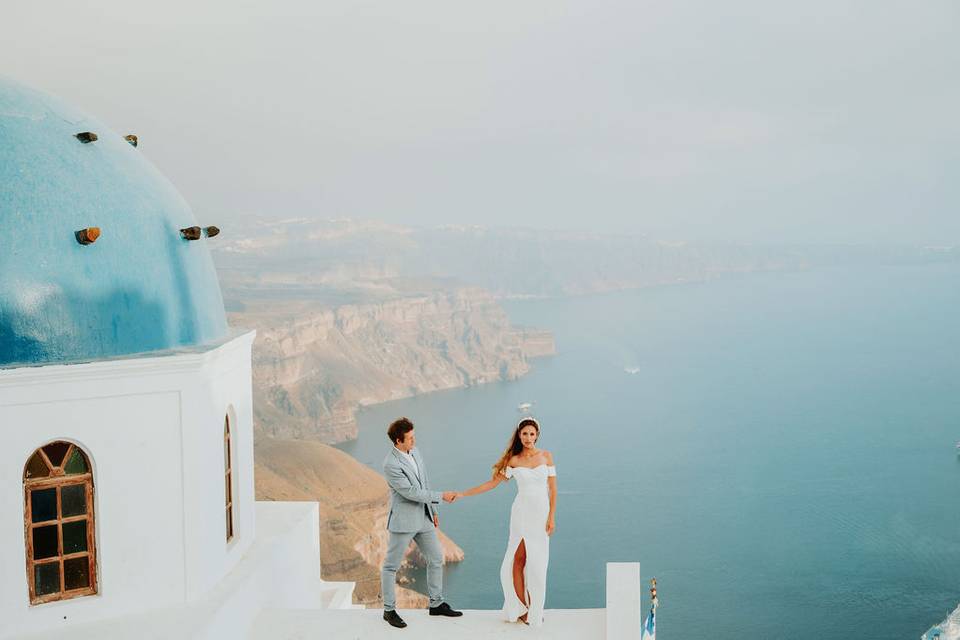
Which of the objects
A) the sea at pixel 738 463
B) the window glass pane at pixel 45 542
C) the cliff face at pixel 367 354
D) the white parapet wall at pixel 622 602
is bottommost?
the sea at pixel 738 463

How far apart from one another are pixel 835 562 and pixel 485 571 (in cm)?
1471

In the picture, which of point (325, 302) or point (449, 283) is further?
point (449, 283)

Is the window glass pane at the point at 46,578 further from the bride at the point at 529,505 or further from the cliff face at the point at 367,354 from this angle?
the cliff face at the point at 367,354

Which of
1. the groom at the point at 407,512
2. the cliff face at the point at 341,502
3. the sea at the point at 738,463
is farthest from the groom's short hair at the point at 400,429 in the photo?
the sea at the point at 738,463

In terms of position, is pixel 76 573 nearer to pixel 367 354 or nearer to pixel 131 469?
pixel 131 469

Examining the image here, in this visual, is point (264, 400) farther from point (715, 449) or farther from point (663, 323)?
point (663, 323)

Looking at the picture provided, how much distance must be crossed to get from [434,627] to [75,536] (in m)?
2.26

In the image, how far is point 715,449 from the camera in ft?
185

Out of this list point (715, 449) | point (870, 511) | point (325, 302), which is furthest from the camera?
point (325, 302)

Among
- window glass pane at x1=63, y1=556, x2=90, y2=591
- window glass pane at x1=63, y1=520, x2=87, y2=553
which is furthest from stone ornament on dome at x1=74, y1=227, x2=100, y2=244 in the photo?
window glass pane at x1=63, y1=556, x2=90, y2=591

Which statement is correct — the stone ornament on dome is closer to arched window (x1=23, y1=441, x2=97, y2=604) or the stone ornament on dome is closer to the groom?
arched window (x1=23, y1=441, x2=97, y2=604)

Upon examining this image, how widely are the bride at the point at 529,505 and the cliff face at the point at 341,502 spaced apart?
26.7 m

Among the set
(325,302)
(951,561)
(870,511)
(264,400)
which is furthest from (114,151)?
(325,302)

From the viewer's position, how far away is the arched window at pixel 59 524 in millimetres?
5703
